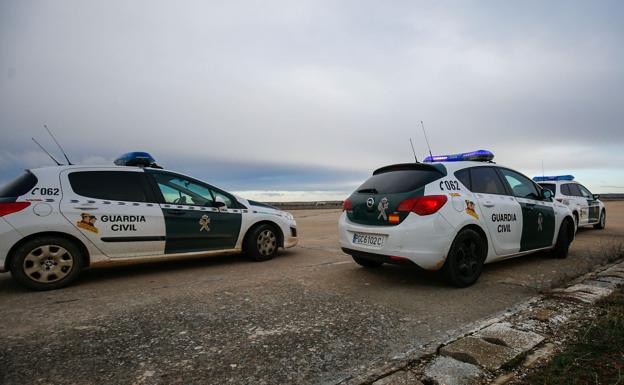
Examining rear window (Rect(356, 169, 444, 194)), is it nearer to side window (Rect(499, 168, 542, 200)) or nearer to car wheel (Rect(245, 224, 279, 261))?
side window (Rect(499, 168, 542, 200))

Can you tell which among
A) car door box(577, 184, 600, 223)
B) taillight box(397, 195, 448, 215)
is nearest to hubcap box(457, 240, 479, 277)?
taillight box(397, 195, 448, 215)

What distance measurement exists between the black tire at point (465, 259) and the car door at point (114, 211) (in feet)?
12.6

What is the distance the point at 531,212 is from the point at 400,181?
2403 mm

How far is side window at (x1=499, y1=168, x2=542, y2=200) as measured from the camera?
5.16 metres

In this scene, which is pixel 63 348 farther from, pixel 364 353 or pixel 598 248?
pixel 598 248

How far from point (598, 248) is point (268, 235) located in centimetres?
648

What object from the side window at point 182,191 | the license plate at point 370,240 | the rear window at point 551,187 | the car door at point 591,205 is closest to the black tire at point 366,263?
the license plate at point 370,240

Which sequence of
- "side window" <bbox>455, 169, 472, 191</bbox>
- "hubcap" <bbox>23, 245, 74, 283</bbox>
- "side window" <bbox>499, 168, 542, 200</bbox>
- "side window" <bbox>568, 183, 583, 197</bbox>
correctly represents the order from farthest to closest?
"side window" <bbox>568, 183, 583, 197</bbox>
"side window" <bbox>499, 168, 542, 200</bbox>
"side window" <bbox>455, 169, 472, 191</bbox>
"hubcap" <bbox>23, 245, 74, 283</bbox>

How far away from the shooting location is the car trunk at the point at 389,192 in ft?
13.2

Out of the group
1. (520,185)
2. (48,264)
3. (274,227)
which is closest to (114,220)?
(48,264)

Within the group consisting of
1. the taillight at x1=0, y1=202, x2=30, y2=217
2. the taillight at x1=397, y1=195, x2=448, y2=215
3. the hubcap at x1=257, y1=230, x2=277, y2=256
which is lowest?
the hubcap at x1=257, y1=230, x2=277, y2=256

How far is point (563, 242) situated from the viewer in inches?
231

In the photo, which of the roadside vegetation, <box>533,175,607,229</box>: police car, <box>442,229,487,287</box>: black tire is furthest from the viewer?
<box>533,175,607,229</box>: police car

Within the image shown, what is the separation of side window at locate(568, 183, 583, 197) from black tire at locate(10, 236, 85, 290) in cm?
1136
